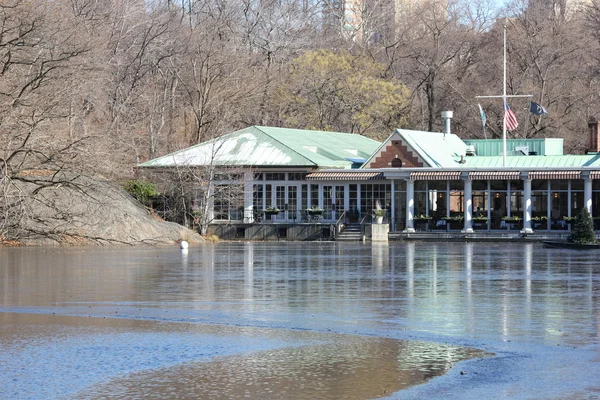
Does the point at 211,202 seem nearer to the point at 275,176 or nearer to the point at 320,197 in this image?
the point at 275,176

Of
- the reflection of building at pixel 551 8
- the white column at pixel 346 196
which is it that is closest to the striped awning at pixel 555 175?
the white column at pixel 346 196

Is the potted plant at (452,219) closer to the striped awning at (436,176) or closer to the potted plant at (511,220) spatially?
the striped awning at (436,176)

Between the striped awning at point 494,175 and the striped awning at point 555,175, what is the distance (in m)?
0.86

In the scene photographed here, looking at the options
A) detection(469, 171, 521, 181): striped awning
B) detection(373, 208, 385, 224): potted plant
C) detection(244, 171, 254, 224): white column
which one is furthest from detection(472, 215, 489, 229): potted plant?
detection(244, 171, 254, 224): white column

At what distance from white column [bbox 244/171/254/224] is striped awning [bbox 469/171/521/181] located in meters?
13.2

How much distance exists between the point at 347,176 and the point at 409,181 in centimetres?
380


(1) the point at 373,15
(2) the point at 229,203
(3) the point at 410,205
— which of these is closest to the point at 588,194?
(3) the point at 410,205

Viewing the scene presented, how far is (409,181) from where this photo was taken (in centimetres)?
5978

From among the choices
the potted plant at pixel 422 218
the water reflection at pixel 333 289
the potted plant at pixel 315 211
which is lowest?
the water reflection at pixel 333 289

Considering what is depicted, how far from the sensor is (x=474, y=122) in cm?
8181

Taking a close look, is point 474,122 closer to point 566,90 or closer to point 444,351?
point 566,90

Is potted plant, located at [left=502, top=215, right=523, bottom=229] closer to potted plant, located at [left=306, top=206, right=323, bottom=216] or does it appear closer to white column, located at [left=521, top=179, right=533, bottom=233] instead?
white column, located at [left=521, top=179, right=533, bottom=233]

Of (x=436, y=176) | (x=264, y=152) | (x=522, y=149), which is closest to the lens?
(x=436, y=176)

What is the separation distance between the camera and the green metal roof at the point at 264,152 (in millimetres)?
62281
